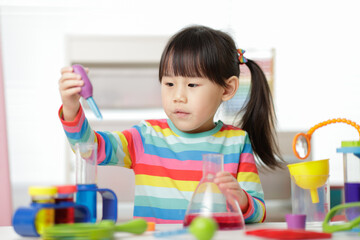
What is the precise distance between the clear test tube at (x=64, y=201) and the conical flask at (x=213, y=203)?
18cm

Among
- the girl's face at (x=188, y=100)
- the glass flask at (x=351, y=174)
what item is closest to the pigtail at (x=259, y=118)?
the girl's face at (x=188, y=100)

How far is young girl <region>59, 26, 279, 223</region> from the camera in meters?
1.13

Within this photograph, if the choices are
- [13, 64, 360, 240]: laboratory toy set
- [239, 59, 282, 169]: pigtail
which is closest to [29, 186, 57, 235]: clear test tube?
[13, 64, 360, 240]: laboratory toy set

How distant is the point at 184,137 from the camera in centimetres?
122

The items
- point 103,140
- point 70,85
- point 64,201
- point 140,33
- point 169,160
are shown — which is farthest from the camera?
point 140,33

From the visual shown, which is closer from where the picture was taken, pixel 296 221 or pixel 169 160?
pixel 296 221

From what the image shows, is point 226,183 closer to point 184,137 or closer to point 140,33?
point 184,137

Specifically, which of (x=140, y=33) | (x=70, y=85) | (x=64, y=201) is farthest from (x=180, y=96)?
(x=140, y=33)

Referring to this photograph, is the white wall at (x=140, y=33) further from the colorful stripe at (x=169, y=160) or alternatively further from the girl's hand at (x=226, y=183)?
the girl's hand at (x=226, y=183)

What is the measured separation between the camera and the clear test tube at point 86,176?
714mm

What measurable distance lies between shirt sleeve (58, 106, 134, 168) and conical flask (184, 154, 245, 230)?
309 mm

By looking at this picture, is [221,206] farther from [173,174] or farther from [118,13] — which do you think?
[118,13]

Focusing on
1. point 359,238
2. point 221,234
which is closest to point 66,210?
point 221,234

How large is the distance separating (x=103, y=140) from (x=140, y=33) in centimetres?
241
